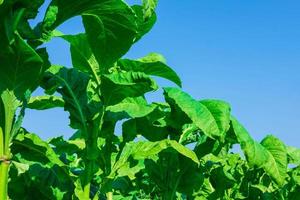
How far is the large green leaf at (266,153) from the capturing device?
4.53m

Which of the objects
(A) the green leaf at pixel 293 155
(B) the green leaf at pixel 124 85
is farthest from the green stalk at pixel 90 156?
(A) the green leaf at pixel 293 155

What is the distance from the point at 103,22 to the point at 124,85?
21.5 inches

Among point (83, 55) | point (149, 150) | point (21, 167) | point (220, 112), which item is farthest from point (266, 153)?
point (21, 167)

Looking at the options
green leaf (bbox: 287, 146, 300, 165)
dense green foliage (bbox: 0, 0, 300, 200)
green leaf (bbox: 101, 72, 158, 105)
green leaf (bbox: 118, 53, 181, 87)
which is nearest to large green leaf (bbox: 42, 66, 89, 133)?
dense green foliage (bbox: 0, 0, 300, 200)

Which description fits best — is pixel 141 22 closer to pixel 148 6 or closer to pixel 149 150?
pixel 148 6

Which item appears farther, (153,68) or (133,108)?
(133,108)

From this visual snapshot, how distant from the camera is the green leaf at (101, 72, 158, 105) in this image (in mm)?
3568

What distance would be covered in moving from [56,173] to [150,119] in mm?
944

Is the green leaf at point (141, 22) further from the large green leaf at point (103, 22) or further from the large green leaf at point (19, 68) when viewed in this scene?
the large green leaf at point (19, 68)

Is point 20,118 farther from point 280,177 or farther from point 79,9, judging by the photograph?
point 280,177

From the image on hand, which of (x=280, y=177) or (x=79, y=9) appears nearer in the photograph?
(x=79, y=9)

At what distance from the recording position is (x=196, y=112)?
4.19 m

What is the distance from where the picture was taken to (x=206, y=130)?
4.07 meters

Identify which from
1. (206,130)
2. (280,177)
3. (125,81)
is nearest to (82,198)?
(125,81)
